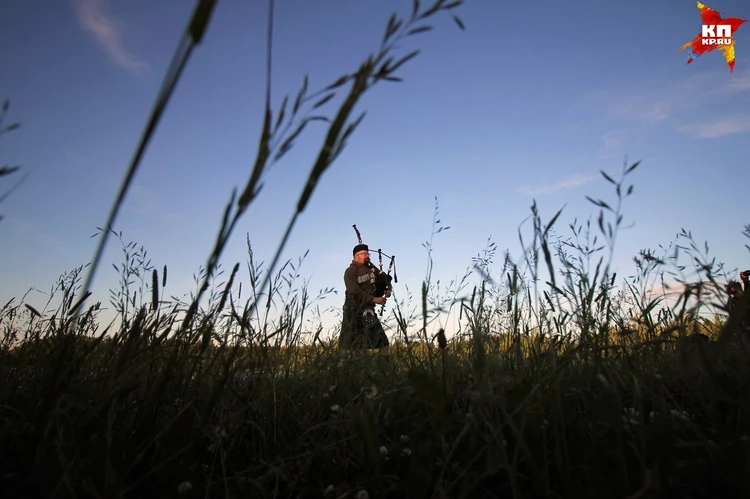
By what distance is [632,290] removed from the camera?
7.44 ft

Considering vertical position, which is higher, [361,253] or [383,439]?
[361,253]

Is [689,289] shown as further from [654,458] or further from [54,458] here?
[54,458]

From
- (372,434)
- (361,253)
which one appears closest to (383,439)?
(372,434)

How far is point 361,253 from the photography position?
10047 millimetres

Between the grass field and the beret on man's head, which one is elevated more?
the beret on man's head

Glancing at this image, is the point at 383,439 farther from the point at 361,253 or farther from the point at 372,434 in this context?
the point at 361,253

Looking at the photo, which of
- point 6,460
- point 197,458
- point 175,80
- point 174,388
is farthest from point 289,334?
point 175,80

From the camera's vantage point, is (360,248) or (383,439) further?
(360,248)

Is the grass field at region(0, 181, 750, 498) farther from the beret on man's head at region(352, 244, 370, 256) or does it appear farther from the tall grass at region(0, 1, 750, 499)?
the beret on man's head at region(352, 244, 370, 256)

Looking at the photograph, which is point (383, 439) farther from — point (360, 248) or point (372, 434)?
point (360, 248)

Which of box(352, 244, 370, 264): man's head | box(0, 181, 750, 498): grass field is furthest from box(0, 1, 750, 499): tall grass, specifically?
box(352, 244, 370, 264): man's head

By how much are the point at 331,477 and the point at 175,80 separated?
959mm

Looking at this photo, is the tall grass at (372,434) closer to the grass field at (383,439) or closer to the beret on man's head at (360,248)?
the grass field at (383,439)

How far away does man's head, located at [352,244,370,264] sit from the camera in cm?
1005
